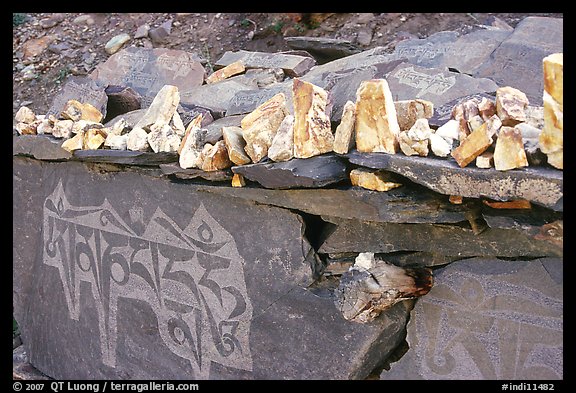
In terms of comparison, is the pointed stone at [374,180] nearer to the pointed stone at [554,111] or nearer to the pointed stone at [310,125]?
the pointed stone at [310,125]

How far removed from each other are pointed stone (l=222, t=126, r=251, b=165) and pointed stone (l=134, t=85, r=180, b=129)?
21.8 inches

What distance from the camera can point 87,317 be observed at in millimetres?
3498

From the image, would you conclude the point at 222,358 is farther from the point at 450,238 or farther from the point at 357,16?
the point at 357,16

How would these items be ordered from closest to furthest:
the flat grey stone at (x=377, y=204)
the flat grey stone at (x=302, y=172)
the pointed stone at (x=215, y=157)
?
the flat grey stone at (x=377, y=204) < the flat grey stone at (x=302, y=172) < the pointed stone at (x=215, y=157)

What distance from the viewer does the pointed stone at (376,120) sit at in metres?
2.03

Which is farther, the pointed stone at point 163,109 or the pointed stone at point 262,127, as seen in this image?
the pointed stone at point 163,109

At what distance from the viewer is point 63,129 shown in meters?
3.36

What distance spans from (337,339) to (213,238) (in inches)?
28.9

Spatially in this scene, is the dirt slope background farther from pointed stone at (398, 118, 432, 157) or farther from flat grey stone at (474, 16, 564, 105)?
pointed stone at (398, 118, 432, 157)

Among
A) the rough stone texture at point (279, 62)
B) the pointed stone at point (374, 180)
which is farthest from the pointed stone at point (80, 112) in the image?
the pointed stone at point (374, 180)

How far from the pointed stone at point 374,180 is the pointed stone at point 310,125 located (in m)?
0.18

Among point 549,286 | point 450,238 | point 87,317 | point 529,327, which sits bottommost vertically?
point 87,317

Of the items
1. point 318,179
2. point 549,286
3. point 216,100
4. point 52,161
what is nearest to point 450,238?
point 549,286

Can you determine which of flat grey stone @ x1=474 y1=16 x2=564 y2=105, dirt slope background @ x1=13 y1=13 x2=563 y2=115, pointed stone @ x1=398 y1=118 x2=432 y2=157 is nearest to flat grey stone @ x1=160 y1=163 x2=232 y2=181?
pointed stone @ x1=398 y1=118 x2=432 y2=157
